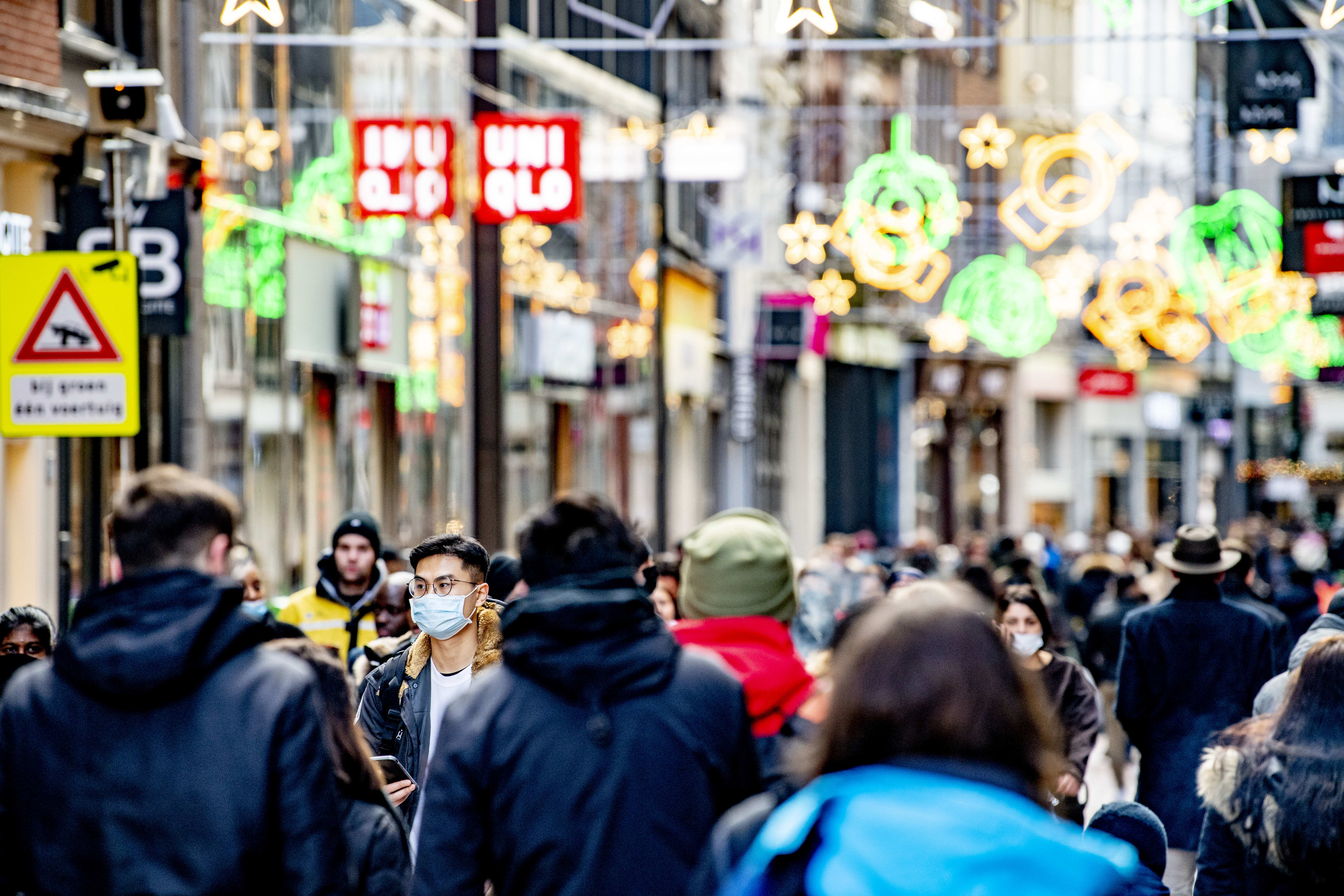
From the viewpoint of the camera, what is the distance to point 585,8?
14.7 metres

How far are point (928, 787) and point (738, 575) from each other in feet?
5.35

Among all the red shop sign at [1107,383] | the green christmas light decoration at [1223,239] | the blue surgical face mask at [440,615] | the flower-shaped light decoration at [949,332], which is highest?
the green christmas light decoration at [1223,239]

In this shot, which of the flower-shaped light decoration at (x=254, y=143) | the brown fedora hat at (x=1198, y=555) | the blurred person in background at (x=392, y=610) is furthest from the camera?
the flower-shaped light decoration at (x=254, y=143)

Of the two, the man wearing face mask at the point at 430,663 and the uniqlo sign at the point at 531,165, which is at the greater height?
the uniqlo sign at the point at 531,165

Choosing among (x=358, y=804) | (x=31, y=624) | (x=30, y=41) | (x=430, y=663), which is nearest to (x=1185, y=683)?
(x=430, y=663)

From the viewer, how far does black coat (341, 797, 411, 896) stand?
176 inches

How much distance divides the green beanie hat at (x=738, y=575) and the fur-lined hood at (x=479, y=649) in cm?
181

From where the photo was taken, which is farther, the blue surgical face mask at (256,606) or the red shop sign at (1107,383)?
the red shop sign at (1107,383)

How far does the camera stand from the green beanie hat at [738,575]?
14.8 feet

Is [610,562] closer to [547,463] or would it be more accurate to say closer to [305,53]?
[305,53]

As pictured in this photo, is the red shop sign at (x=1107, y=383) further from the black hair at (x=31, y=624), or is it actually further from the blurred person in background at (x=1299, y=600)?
the black hair at (x=31, y=624)

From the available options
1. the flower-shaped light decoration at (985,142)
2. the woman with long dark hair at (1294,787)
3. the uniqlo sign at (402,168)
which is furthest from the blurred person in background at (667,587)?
the flower-shaped light decoration at (985,142)

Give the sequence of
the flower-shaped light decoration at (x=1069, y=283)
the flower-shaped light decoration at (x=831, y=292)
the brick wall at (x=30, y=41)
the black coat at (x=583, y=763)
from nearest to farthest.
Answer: the black coat at (x=583, y=763) < the brick wall at (x=30, y=41) < the flower-shaped light decoration at (x=1069, y=283) < the flower-shaped light decoration at (x=831, y=292)

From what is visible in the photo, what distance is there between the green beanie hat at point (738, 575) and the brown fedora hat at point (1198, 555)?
175 inches
